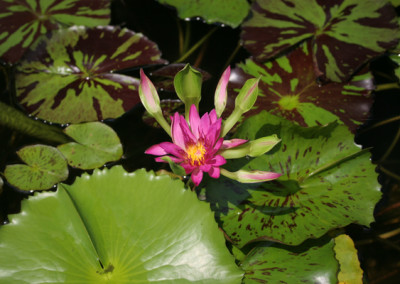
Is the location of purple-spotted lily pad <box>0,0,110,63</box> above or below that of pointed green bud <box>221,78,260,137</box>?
above

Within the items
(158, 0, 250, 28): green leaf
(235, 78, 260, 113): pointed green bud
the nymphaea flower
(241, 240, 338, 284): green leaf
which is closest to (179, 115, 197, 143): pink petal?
the nymphaea flower

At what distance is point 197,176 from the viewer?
1.19 meters

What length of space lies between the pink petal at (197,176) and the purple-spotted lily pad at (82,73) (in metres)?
0.71

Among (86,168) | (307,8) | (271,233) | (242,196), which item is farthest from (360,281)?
(307,8)

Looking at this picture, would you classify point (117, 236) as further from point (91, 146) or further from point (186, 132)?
point (91, 146)

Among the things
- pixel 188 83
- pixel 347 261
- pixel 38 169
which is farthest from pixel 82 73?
pixel 347 261

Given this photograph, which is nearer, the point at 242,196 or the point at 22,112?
the point at 242,196

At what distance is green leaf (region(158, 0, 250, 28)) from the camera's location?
2045 millimetres

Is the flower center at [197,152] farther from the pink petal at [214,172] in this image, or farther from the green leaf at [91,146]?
the green leaf at [91,146]

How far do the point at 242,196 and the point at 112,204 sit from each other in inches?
19.9

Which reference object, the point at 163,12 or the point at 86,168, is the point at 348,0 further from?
the point at 86,168

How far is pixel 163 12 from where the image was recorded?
7.67ft

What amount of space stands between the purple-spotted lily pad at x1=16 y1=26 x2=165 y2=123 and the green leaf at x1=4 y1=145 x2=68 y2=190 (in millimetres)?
178

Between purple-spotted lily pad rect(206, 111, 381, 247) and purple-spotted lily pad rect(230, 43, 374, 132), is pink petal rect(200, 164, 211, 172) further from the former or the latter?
purple-spotted lily pad rect(230, 43, 374, 132)
